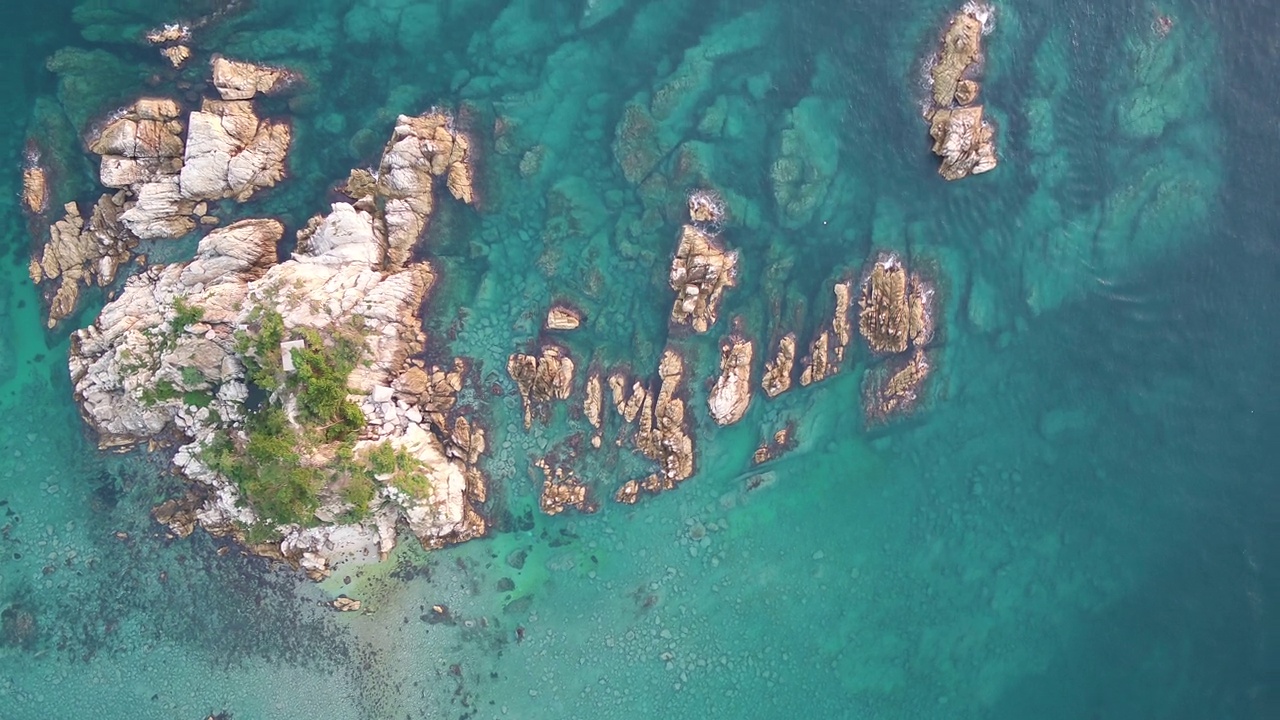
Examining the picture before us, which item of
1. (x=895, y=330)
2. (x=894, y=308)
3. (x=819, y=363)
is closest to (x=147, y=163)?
(x=819, y=363)

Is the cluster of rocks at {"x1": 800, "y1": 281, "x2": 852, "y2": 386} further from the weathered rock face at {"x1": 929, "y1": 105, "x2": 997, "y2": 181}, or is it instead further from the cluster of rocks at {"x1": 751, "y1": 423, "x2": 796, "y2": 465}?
the weathered rock face at {"x1": 929, "y1": 105, "x2": 997, "y2": 181}

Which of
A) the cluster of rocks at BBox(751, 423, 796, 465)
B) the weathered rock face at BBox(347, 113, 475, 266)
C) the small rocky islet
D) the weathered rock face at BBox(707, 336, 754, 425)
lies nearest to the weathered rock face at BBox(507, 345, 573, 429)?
the small rocky islet

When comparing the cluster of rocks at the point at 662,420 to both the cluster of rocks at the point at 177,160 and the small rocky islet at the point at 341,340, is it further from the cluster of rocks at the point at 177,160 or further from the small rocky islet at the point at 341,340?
the cluster of rocks at the point at 177,160

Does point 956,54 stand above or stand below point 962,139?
above

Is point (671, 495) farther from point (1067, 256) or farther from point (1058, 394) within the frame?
point (1067, 256)

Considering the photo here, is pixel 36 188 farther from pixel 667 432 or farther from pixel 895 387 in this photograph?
pixel 895 387

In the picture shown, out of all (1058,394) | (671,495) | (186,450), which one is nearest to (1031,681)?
(1058,394)
